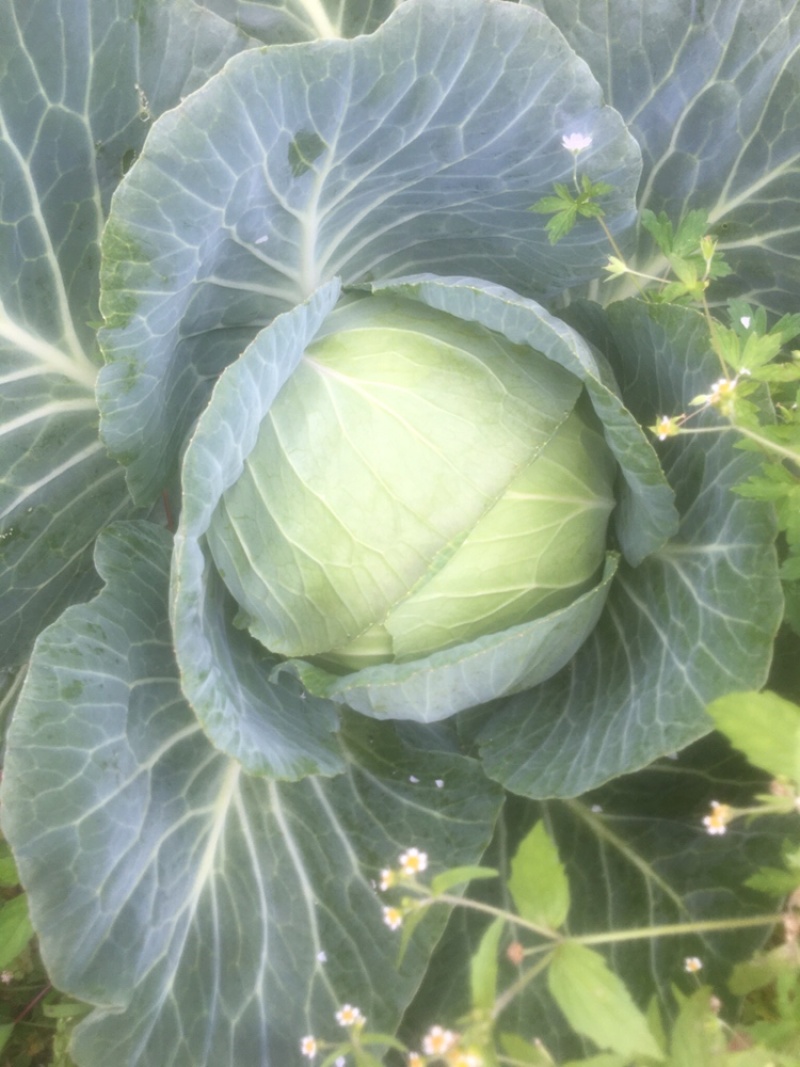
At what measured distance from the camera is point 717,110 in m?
1.77

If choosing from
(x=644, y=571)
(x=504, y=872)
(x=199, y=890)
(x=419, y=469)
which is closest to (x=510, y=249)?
(x=419, y=469)

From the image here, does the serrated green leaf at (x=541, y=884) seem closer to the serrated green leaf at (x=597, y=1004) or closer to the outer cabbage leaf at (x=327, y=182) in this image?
the serrated green leaf at (x=597, y=1004)

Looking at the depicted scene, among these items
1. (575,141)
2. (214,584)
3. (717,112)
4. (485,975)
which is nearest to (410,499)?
(214,584)

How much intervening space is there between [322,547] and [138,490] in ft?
1.41

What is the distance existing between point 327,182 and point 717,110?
0.83 m

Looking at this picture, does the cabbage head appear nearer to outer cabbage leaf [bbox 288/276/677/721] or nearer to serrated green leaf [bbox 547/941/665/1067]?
outer cabbage leaf [bbox 288/276/677/721]

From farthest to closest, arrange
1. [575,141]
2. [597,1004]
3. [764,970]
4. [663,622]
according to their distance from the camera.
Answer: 1. [663,622]
2. [575,141]
3. [764,970]
4. [597,1004]

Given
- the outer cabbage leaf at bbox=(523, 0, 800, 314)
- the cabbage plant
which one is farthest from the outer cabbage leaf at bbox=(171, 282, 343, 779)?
the outer cabbage leaf at bbox=(523, 0, 800, 314)

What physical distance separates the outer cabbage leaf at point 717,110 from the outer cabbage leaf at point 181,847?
124 cm

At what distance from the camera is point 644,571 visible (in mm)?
1677

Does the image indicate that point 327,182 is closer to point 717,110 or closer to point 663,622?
point 717,110

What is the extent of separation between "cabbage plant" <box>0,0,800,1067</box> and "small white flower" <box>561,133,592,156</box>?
13 millimetres

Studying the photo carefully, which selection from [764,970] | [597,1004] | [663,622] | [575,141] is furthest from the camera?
[663,622]

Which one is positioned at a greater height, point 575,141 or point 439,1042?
point 575,141
